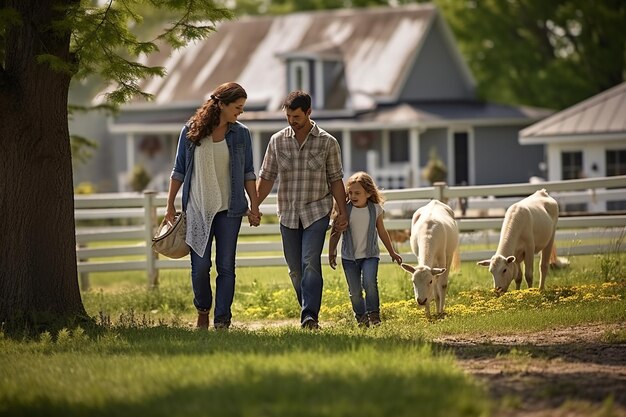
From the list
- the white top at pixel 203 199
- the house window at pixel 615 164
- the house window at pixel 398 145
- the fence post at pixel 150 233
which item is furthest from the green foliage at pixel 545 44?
the white top at pixel 203 199

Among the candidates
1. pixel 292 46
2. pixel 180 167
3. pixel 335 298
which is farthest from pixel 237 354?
pixel 292 46

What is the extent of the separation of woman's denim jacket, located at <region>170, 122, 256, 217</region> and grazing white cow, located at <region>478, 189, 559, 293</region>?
3.39 meters

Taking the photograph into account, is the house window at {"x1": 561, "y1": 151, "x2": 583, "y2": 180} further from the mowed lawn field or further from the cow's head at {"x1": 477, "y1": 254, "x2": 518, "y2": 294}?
the cow's head at {"x1": 477, "y1": 254, "x2": 518, "y2": 294}

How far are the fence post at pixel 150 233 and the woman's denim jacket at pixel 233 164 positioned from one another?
19.6ft

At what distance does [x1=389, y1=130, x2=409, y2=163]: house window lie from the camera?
4162 centimetres

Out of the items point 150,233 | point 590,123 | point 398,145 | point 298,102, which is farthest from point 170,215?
point 398,145

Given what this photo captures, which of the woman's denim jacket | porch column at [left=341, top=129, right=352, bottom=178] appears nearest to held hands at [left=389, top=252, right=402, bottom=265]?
the woman's denim jacket

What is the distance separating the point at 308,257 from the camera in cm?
1127

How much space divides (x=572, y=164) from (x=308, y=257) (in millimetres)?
23510

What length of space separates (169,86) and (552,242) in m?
31.4

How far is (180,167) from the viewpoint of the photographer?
37.2 ft

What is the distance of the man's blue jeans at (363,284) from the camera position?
38.3 feet

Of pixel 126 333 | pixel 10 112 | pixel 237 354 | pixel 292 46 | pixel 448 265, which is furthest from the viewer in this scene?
pixel 292 46

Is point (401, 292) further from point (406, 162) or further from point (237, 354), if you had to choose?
point (406, 162)
